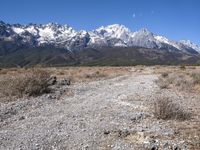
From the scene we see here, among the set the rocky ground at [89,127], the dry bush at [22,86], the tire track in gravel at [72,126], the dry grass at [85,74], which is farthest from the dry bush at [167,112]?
the dry grass at [85,74]

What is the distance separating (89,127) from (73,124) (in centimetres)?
98

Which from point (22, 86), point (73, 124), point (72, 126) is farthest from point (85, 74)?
point (72, 126)

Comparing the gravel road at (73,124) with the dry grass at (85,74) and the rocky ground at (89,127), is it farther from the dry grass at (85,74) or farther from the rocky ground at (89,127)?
the dry grass at (85,74)

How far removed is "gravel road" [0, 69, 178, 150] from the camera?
15.2 m

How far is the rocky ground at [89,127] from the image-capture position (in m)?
15.1

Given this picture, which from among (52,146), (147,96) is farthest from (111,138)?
(147,96)

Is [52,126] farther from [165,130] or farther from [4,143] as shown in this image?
[165,130]

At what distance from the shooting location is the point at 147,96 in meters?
30.5

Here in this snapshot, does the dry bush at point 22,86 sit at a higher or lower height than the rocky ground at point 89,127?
higher

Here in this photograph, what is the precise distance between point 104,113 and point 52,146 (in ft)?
24.7

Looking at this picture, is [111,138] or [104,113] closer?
[111,138]

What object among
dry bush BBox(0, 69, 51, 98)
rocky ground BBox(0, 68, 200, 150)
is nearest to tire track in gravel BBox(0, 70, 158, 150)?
rocky ground BBox(0, 68, 200, 150)

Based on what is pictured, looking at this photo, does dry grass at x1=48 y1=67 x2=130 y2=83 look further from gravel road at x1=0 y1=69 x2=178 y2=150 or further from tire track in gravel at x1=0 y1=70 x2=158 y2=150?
tire track in gravel at x1=0 y1=70 x2=158 y2=150

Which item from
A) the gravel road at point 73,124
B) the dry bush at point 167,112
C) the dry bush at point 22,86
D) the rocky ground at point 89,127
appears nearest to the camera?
the rocky ground at point 89,127
